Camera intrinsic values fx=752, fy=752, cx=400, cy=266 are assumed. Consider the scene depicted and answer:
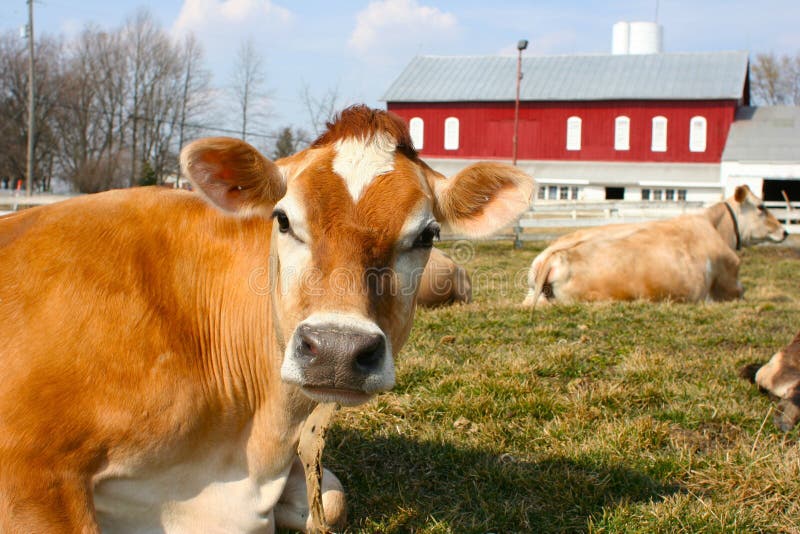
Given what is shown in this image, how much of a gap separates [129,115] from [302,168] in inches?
2346

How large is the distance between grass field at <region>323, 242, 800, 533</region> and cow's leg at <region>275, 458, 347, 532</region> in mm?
164

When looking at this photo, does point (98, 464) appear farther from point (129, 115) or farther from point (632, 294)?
point (129, 115)

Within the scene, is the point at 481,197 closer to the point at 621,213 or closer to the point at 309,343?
the point at 309,343

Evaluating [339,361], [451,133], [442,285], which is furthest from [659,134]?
[339,361]

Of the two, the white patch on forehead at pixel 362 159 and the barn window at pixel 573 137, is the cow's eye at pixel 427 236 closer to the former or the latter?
the white patch on forehead at pixel 362 159

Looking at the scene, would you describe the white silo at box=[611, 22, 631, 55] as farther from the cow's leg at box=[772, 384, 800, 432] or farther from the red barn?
Answer: the cow's leg at box=[772, 384, 800, 432]


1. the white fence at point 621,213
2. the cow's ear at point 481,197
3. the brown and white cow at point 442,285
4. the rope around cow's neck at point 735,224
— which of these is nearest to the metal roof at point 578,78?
the white fence at point 621,213

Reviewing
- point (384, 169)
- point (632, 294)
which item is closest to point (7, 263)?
point (384, 169)

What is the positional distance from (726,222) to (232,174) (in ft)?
39.0

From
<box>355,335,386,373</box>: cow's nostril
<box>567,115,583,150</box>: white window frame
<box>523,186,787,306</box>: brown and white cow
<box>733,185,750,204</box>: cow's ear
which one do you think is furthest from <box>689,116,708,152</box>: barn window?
<box>355,335,386,373</box>: cow's nostril

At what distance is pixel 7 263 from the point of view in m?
3.24

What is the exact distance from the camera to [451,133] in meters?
47.0

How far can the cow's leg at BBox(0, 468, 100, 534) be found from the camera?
2748mm

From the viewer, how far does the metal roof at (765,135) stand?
127ft
